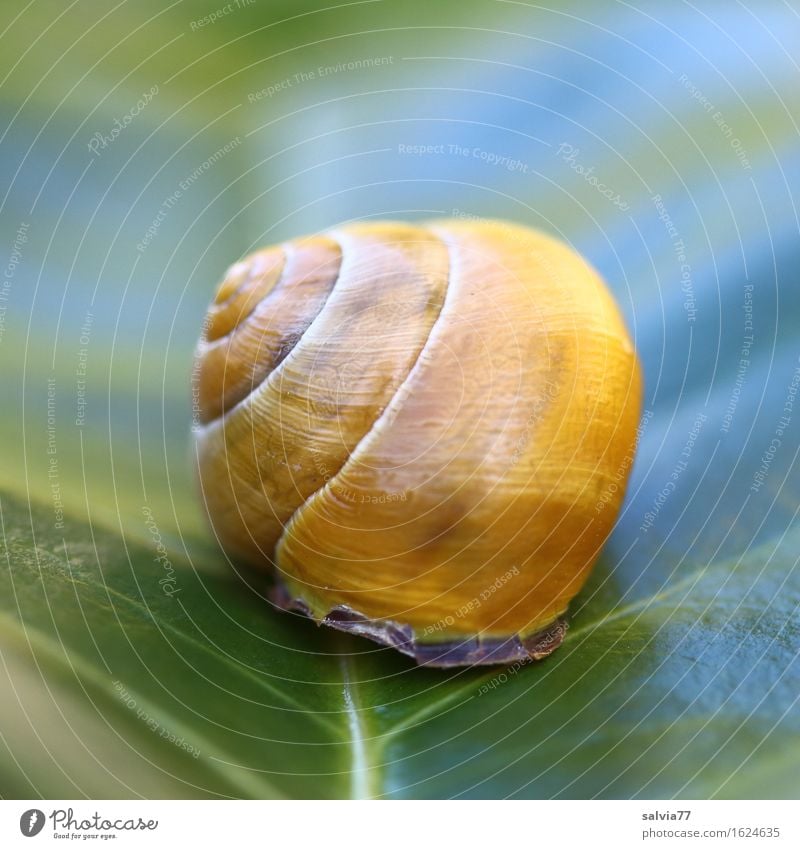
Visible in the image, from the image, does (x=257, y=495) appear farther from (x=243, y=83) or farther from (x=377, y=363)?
(x=243, y=83)

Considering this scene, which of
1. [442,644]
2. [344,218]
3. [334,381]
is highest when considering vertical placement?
[344,218]

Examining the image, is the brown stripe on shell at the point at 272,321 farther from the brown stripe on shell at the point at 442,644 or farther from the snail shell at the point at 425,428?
the brown stripe on shell at the point at 442,644

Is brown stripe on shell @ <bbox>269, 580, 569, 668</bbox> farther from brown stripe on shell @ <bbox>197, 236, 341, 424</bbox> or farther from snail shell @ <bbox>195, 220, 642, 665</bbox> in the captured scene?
brown stripe on shell @ <bbox>197, 236, 341, 424</bbox>

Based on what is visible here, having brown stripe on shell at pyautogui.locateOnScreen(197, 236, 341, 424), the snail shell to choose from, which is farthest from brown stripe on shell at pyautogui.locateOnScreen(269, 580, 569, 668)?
brown stripe on shell at pyautogui.locateOnScreen(197, 236, 341, 424)

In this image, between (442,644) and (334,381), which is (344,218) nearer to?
(334,381)

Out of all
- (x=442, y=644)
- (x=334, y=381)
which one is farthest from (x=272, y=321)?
(x=442, y=644)

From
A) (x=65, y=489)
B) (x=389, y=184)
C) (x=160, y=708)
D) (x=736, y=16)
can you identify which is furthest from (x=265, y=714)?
(x=736, y=16)
